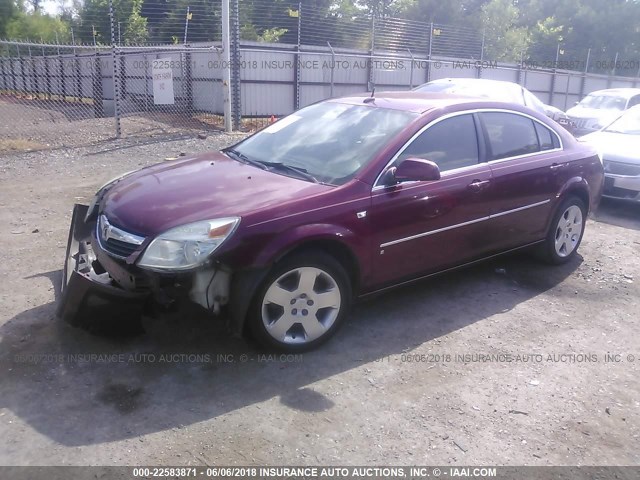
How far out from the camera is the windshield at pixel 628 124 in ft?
29.3

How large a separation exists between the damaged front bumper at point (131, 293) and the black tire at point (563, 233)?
347 centimetres

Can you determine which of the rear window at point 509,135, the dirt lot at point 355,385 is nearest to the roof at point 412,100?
the rear window at point 509,135

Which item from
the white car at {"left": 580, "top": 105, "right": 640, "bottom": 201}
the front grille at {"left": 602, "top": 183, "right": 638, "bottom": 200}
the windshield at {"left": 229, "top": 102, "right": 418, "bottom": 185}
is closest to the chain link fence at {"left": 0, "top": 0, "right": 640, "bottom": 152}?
the white car at {"left": 580, "top": 105, "right": 640, "bottom": 201}

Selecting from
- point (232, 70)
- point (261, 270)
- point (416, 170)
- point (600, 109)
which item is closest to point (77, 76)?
point (232, 70)

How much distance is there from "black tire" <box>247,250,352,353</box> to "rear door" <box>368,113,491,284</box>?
0.36 meters

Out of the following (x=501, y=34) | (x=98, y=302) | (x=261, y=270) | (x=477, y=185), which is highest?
(x=501, y=34)

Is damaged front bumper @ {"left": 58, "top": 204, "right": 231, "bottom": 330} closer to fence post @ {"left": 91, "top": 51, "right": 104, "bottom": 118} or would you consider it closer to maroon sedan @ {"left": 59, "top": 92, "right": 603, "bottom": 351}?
maroon sedan @ {"left": 59, "top": 92, "right": 603, "bottom": 351}

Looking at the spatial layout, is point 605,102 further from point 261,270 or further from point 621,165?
point 261,270

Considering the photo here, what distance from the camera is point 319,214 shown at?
375 centimetres

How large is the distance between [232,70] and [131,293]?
10997 millimetres

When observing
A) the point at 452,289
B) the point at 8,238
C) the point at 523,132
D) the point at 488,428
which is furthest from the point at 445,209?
the point at 8,238

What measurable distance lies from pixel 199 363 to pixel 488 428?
180 cm

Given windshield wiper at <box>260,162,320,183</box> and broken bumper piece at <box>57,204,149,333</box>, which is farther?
windshield wiper at <box>260,162,320,183</box>

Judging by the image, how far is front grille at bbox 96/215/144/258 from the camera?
3.56 metres
